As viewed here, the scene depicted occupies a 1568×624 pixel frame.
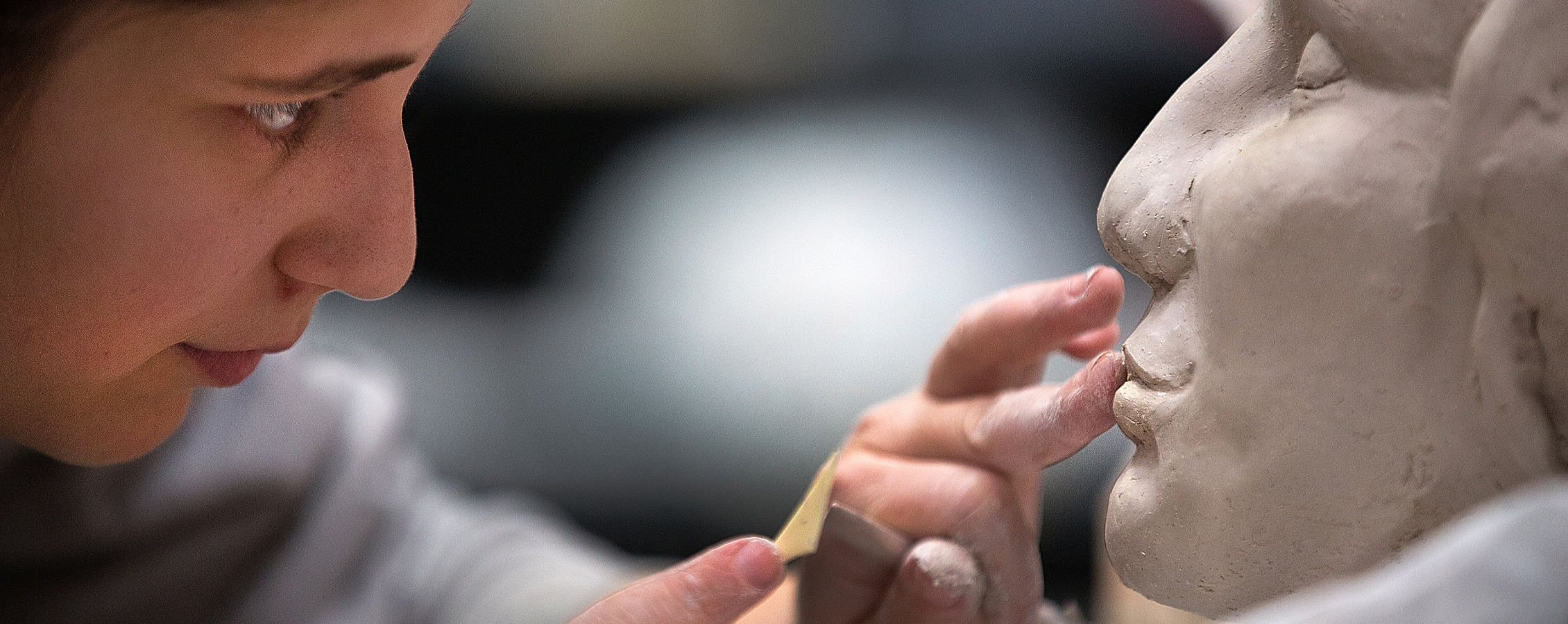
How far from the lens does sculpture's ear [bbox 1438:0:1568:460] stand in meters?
0.30

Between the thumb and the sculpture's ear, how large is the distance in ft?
0.95

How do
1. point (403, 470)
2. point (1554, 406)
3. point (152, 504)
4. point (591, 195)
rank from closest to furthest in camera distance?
point (1554, 406) → point (152, 504) → point (403, 470) → point (591, 195)

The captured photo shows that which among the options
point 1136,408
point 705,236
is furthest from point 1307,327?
point 705,236

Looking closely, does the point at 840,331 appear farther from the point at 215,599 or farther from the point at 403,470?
the point at 215,599

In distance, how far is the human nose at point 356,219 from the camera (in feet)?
1.49

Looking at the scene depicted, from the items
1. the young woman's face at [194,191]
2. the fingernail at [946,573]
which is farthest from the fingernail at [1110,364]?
the young woman's face at [194,191]

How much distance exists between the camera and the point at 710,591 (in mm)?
504

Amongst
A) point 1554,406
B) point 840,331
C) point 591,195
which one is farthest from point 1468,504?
point 591,195

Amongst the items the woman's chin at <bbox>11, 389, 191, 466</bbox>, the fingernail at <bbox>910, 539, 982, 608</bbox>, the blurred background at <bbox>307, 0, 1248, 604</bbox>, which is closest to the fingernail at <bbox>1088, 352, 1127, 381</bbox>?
the fingernail at <bbox>910, 539, 982, 608</bbox>

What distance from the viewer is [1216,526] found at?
0.39 meters

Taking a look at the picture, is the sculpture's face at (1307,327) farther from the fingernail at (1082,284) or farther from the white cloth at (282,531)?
the white cloth at (282,531)

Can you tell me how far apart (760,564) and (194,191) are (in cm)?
27

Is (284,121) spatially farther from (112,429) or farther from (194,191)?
(112,429)

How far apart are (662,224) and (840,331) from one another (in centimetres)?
40
